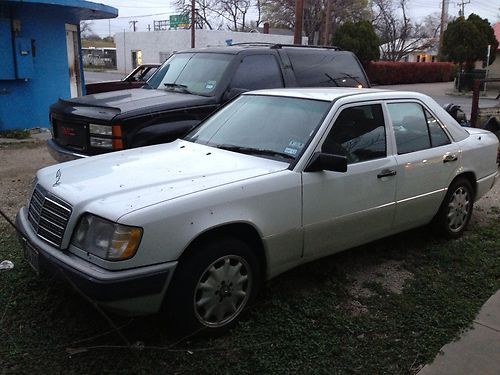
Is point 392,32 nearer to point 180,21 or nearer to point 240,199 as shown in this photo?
point 180,21

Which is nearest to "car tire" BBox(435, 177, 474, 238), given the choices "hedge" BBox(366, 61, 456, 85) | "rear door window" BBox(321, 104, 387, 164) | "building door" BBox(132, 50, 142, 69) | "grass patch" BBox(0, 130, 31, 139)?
"rear door window" BBox(321, 104, 387, 164)

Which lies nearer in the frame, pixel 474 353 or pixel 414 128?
pixel 474 353

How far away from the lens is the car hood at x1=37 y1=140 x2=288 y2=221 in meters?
3.06

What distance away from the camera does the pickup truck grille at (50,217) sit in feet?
10.3

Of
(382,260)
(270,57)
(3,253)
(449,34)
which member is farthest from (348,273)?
(449,34)

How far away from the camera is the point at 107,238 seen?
292 cm

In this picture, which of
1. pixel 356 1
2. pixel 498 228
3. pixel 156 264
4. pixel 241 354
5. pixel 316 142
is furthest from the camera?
→ pixel 356 1

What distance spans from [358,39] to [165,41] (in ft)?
60.0

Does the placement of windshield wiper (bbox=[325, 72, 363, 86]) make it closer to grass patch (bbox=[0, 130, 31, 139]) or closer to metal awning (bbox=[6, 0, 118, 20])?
metal awning (bbox=[6, 0, 118, 20])

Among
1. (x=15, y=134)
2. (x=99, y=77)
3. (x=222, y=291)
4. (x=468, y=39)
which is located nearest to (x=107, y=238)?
(x=222, y=291)

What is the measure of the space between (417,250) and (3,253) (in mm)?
3795

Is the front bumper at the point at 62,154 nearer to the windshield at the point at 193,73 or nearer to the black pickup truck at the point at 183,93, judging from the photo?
the black pickup truck at the point at 183,93

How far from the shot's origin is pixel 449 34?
29844mm

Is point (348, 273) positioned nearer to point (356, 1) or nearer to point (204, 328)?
point (204, 328)
